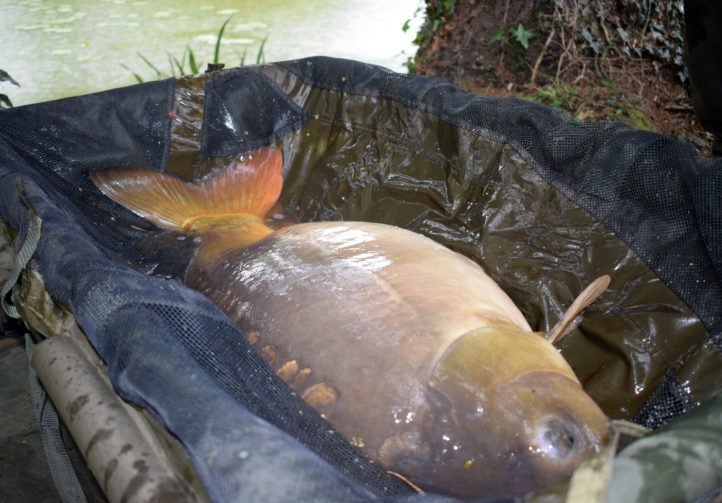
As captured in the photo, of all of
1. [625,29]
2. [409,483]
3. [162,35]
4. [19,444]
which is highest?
[625,29]

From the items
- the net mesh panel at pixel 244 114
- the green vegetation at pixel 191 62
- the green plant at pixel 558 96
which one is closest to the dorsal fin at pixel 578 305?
the net mesh panel at pixel 244 114

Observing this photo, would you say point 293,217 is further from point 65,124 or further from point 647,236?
point 647,236

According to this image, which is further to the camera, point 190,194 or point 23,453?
point 190,194

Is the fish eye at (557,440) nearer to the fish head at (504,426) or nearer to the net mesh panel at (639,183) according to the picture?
the fish head at (504,426)

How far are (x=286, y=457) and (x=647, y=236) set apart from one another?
1207 millimetres

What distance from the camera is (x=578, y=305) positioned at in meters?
1.56

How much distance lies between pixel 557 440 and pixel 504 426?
0.32 ft

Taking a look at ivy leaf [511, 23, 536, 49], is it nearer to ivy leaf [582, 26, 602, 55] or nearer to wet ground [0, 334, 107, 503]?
ivy leaf [582, 26, 602, 55]

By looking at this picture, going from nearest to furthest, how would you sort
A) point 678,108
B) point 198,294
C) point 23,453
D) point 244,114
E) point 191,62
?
point 198,294 → point 23,453 → point 244,114 → point 678,108 → point 191,62

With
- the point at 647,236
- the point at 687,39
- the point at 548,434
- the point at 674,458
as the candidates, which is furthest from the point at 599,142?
the point at 674,458

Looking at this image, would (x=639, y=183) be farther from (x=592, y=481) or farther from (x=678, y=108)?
(x=678, y=108)

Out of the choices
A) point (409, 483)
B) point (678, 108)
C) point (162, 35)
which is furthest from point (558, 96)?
point (162, 35)

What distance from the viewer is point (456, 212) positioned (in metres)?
2.20

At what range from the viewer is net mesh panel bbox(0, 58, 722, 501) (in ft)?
3.13
